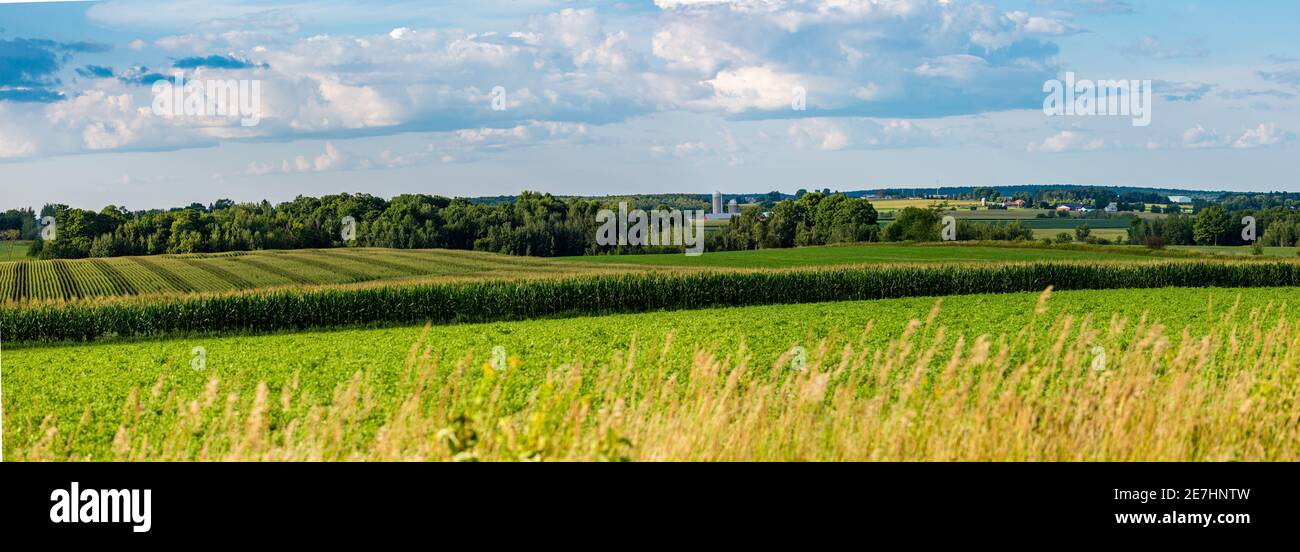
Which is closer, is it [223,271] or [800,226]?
[223,271]

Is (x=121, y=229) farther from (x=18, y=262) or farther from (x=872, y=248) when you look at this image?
(x=872, y=248)

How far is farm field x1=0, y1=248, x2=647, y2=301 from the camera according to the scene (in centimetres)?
4362

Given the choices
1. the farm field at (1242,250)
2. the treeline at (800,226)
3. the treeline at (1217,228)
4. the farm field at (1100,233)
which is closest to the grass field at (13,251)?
the treeline at (800,226)

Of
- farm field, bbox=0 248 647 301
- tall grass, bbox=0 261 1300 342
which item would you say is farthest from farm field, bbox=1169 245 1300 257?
farm field, bbox=0 248 647 301

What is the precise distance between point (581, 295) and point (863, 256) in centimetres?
2579

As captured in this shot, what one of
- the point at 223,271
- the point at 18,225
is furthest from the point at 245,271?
the point at 18,225

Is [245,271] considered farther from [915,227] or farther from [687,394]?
[915,227]

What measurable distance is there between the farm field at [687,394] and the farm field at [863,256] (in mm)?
20783

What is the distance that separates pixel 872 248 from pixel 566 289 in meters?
32.5

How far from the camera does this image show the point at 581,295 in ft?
146

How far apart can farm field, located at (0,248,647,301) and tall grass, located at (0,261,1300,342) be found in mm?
2924

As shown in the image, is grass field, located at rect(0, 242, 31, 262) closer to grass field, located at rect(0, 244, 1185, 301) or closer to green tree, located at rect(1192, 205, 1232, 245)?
grass field, located at rect(0, 244, 1185, 301)
